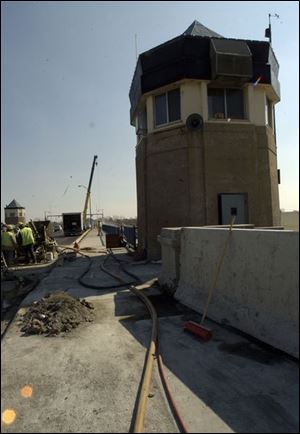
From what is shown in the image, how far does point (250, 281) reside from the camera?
623cm

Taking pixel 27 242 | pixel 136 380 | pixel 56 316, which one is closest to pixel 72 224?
pixel 27 242

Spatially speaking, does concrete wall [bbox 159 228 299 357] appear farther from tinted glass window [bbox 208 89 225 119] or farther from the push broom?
tinted glass window [bbox 208 89 225 119]

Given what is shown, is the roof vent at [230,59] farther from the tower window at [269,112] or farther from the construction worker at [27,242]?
the construction worker at [27,242]

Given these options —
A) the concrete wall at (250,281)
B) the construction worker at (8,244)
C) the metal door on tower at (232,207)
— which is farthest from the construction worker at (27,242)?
the concrete wall at (250,281)

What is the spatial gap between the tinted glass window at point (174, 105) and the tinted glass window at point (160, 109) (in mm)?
251

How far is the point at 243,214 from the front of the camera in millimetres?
14547

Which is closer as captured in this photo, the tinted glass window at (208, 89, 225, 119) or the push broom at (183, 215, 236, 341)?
the push broom at (183, 215, 236, 341)

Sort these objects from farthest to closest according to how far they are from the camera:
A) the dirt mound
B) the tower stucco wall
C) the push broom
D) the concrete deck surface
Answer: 1. the tower stucco wall
2. the dirt mound
3. the push broom
4. the concrete deck surface

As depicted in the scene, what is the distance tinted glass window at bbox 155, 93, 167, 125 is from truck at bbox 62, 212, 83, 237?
3394 centimetres

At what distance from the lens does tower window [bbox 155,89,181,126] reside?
49.1 feet

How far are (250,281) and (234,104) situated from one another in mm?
10582

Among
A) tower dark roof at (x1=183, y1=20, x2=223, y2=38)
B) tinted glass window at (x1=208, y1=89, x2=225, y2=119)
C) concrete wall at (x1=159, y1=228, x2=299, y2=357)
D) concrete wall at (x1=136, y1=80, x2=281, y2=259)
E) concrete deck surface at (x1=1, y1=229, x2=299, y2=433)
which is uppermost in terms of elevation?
tower dark roof at (x1=183, y1=20, x2=223, y2=38)

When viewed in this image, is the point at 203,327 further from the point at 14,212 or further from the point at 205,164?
the point at 14,212

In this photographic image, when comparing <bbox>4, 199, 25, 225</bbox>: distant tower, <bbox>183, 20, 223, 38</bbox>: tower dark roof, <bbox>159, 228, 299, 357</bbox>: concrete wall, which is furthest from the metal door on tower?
<bbox>4, 199, 25, 225</bbox>: distant tower
